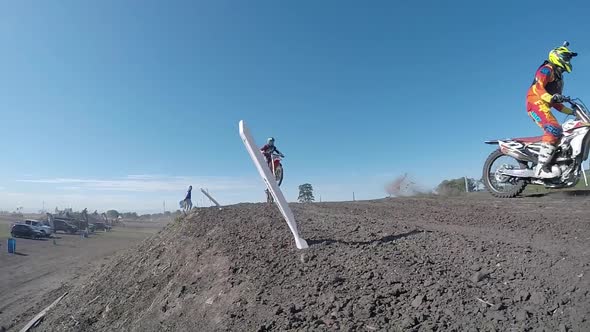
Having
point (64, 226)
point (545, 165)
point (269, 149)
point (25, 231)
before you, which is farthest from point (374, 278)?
point (64, 226)

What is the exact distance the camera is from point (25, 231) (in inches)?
1309

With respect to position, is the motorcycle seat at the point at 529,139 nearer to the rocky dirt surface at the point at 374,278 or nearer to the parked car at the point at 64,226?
the rocky dirt surface at the point at 374,278

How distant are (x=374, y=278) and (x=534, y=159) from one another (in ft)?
19.1

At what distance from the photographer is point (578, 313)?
2398 mm

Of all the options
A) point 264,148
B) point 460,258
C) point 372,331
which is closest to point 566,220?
point 460,258

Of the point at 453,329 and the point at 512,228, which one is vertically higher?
the point at 512,228

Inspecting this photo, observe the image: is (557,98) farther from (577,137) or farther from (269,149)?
(269,149)

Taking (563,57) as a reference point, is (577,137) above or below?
below

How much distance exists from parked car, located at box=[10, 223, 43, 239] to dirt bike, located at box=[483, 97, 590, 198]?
40.8 metres

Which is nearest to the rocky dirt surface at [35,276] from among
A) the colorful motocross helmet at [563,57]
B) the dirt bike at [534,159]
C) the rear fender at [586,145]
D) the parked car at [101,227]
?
the dirt bike at [534,159]

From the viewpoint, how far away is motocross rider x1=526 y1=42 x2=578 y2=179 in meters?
6.32

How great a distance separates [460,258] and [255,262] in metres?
2.41

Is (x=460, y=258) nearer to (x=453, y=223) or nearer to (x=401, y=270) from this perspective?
(x=401, y=270)

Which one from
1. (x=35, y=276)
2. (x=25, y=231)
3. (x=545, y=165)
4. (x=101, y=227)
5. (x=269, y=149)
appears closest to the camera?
(x=545, y=165)
